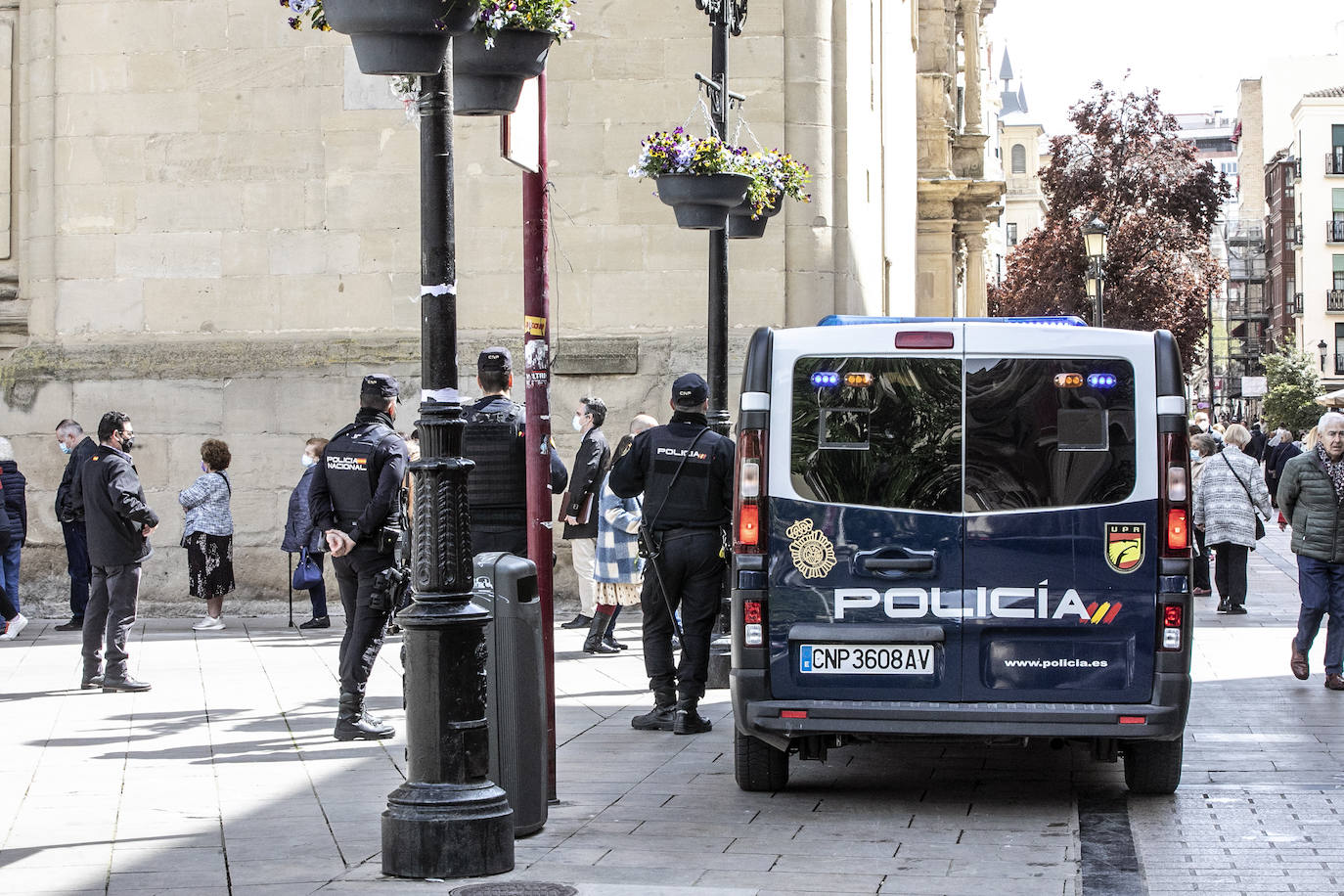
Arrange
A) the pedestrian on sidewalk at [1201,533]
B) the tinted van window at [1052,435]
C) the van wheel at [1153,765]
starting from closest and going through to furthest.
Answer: the tinted van window at [1052,435]
the van wheel at [1153,765]
the pedestrian on sidewalk at [1201,533]

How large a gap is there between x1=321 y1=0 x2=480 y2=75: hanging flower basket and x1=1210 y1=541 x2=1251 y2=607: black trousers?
12215 millimetres

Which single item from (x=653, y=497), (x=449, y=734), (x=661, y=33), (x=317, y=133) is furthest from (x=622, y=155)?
(x=449, y=734)

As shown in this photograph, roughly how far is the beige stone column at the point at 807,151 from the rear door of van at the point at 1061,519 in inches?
352

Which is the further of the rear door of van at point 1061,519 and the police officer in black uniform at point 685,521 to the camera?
the police officer in black uniform at point 685,521

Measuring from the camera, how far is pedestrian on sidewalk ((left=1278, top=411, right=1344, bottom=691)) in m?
11.8

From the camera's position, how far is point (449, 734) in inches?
258

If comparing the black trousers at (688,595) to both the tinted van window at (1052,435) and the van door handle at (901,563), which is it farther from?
the tinted van window at (1052,435)

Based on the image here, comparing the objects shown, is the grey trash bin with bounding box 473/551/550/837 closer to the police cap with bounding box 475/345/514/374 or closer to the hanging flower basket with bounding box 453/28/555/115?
the hanging flower basket with bounding box 453/28/555/115

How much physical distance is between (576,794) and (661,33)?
10033 mm

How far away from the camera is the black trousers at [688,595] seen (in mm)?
9789

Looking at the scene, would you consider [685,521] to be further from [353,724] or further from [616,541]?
[616,541]

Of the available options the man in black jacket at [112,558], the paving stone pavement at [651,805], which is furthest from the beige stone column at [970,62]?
the man in black jacket at [112,558]

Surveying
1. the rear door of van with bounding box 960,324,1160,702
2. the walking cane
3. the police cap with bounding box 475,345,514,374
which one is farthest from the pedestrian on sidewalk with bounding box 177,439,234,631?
the rear door of van with bounding box 960,324,1160,702

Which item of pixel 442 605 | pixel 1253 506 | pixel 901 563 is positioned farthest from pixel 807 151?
pixel 442 605
